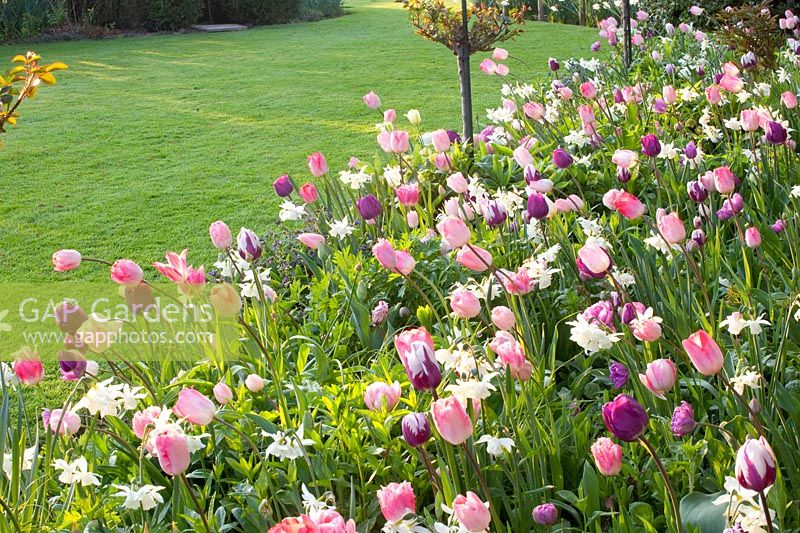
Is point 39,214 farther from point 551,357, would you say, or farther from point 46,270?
point 551,357

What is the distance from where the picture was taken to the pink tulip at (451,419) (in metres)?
1.42

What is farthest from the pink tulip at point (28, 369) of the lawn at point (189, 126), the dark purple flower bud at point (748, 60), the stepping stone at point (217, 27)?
the stepping stone at point (217, 27)

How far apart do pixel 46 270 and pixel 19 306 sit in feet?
1.46

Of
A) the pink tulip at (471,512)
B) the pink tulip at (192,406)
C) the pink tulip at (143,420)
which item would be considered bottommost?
Result: the pink tulip at (143,420)

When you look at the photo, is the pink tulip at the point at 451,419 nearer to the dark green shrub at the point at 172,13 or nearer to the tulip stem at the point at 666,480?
the tulip stem at the point at 666,480

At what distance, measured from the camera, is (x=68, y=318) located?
202 cm

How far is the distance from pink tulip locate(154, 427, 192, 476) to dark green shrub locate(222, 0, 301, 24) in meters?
14.2

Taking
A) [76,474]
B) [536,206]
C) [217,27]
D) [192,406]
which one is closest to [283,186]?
[536,206]

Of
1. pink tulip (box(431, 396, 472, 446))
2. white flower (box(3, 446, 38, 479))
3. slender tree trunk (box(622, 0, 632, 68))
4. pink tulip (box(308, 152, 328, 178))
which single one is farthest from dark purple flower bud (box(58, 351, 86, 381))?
slender tree trunk (box(622, 0, 632, 68))

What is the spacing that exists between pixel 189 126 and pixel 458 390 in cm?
630

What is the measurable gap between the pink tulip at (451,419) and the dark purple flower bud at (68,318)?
959mm

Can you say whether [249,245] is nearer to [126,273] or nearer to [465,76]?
[126,273]

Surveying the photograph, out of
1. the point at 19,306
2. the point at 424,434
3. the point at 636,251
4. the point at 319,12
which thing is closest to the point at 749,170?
the point at 636,251

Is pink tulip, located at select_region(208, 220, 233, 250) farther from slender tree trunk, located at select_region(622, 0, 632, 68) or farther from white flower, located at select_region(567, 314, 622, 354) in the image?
slender tree trunk, located at select_region(622, 0, 632, 68)
